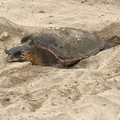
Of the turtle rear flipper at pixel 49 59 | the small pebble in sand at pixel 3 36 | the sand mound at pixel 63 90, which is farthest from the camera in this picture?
the small pebble in sand at pixel 3 36

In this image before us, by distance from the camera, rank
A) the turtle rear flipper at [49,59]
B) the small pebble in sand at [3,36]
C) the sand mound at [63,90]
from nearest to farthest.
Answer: the sand mound at [63,90], the turtle rear flipper at [49,59], the small pebble in sand at [3,36]

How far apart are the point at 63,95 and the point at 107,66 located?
0.75m

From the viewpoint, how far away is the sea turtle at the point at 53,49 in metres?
3.69

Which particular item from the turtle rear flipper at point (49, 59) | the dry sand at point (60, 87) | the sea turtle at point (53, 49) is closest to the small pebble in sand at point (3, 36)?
the dry sand at point (60, 87)

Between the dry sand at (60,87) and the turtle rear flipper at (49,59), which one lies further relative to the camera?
the turtle rear flipper at (49,59)

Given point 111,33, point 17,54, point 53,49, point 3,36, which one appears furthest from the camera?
point 111,33

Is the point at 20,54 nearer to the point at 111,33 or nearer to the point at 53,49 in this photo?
the point at 53,49

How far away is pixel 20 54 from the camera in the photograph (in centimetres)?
379

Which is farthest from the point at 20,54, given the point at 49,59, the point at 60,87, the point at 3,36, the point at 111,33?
the point at 111,33

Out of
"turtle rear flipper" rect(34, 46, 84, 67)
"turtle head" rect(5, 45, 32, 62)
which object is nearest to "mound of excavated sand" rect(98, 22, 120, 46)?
"turtle rear flipper" rect(34, 46, 84, 67)

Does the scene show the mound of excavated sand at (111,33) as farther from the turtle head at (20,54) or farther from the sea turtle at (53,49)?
the turtle head at (20,54)

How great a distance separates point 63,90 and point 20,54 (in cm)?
86

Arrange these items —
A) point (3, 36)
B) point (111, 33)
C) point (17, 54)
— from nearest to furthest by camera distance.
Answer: point (17, 54)
point (3, 36)
point (111, 33)

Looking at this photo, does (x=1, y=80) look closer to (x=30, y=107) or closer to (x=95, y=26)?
(x=30, y=107)
